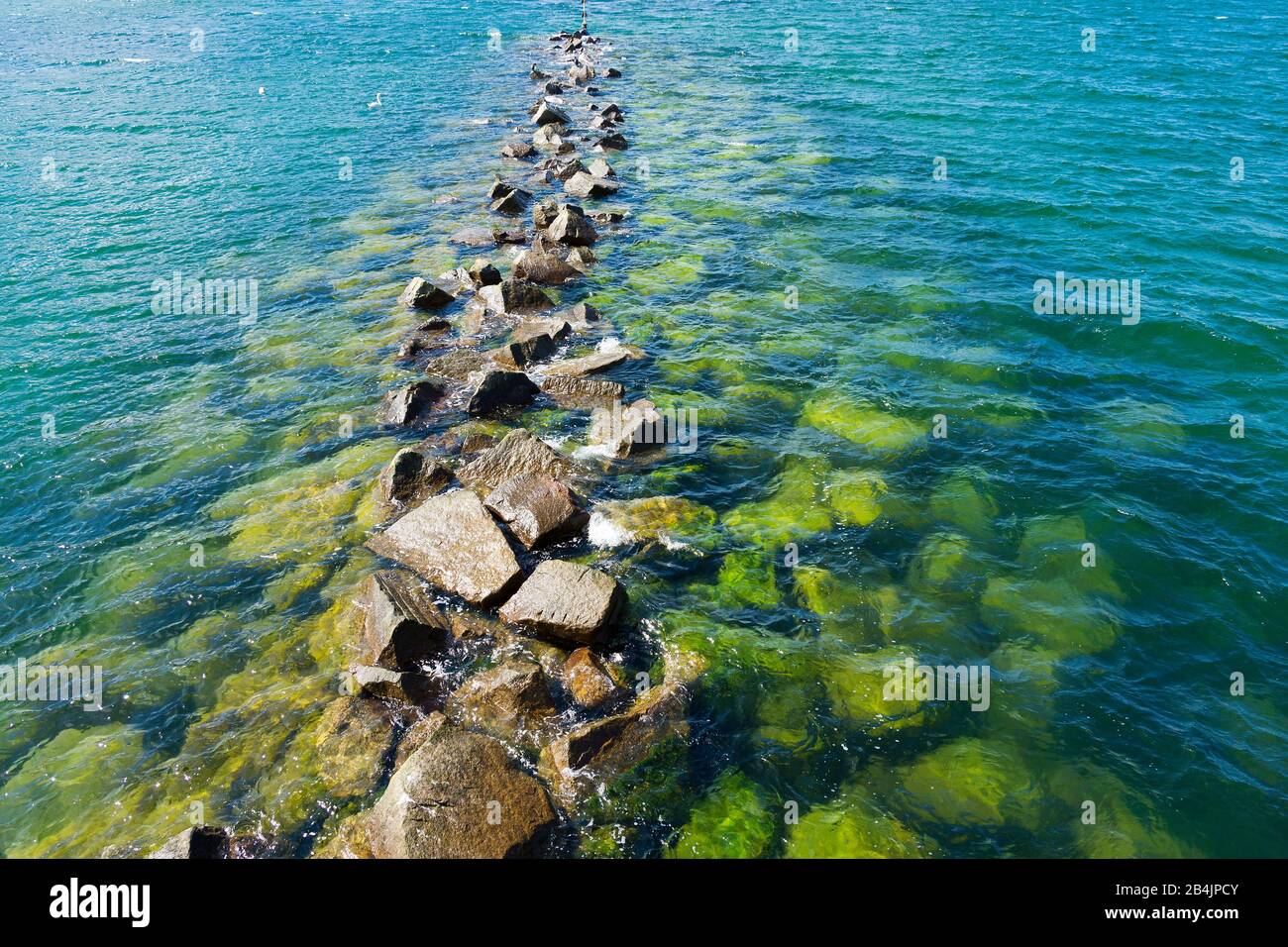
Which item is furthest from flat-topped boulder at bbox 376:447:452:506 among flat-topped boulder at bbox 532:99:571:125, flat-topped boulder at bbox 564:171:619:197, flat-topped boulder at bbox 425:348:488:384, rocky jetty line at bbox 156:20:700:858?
flat-topped boulder at bbox 532:99:571:125

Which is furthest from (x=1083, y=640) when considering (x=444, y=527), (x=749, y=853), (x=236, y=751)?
(x=236, y=751)

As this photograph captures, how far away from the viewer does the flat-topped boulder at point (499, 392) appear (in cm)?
1880

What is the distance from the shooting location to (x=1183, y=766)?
11312 mm

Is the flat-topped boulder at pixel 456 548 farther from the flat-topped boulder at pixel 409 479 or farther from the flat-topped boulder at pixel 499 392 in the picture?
the flat-topped boulder at pixel 499 392

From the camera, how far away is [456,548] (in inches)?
555

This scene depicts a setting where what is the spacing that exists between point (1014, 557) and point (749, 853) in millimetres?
8649

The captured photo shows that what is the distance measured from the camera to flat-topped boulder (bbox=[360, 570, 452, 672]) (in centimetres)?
1196

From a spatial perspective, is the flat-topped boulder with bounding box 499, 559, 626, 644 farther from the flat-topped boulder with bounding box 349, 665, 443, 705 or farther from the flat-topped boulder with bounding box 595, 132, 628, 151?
the flat-topped boulder with bounding box 595, 132, 628, 151

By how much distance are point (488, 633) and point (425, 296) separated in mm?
14838

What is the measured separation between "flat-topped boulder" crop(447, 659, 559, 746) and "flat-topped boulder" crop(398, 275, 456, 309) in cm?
1605

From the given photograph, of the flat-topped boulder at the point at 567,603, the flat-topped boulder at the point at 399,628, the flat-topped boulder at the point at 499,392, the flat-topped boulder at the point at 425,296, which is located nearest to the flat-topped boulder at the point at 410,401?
the flat-topped boulder at the point at 499,392

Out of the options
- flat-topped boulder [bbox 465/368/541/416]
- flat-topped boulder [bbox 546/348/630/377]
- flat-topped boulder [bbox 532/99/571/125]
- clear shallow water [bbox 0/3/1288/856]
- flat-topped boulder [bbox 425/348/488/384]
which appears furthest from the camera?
flat-topped boulder [bbox 532/99/571/125]

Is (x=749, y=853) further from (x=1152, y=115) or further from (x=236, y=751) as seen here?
(x=1152, y=115)

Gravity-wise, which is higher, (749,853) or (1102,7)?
(1102,7)
